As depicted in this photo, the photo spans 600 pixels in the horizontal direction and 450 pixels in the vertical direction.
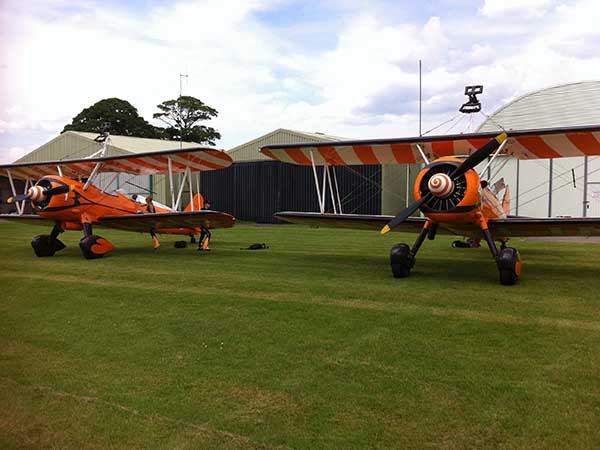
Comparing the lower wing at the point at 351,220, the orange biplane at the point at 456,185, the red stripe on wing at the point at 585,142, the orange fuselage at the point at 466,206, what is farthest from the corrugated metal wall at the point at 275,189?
the orange fuselage at the point at 466,206

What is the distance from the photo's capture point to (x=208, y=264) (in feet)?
35.3

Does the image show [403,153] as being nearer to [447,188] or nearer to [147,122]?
[447,188]

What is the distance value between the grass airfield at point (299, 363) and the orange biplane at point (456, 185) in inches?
34.0

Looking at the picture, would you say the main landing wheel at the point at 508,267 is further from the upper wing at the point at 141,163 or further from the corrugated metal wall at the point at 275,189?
the corrugated metal wall at the point at 275,189

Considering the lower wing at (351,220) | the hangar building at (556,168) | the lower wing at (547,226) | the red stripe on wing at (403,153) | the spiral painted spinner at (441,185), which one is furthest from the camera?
the hangar building at (556,168)

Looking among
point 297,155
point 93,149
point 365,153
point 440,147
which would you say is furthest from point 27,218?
point 93,149

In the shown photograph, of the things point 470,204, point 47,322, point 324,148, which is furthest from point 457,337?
point 324,148

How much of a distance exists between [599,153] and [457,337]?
7.13m

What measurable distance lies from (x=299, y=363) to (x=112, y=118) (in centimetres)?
5558

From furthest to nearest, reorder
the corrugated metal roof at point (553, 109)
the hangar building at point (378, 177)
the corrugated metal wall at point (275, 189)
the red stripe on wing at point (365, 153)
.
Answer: the corrugated metal wall at point (275, 189), the corrugated metal roof at point (553, 109), the hangar building at point (378, 177), the red stripe on wing at point (365, 153)

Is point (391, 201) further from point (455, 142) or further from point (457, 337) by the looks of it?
point (457, 337)

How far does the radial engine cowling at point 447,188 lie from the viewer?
306 inches

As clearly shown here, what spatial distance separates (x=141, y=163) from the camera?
1316cm

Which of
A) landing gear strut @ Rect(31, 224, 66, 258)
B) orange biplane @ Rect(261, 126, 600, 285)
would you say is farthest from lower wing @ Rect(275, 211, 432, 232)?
landing gear strut @ Rect(31, 224, 66, 258)
